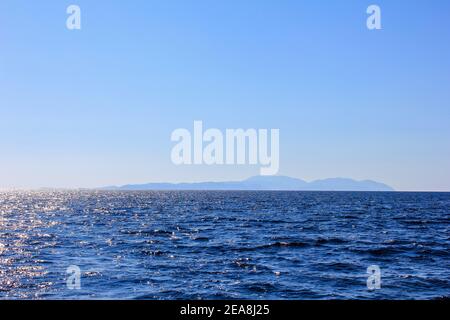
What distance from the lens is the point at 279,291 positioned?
2011 centimetres

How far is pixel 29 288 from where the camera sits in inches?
799

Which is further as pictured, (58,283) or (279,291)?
(58,283)

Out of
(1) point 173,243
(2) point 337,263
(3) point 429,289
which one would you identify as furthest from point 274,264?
(1) point 173,243

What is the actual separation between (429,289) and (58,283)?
1979 centimetres
